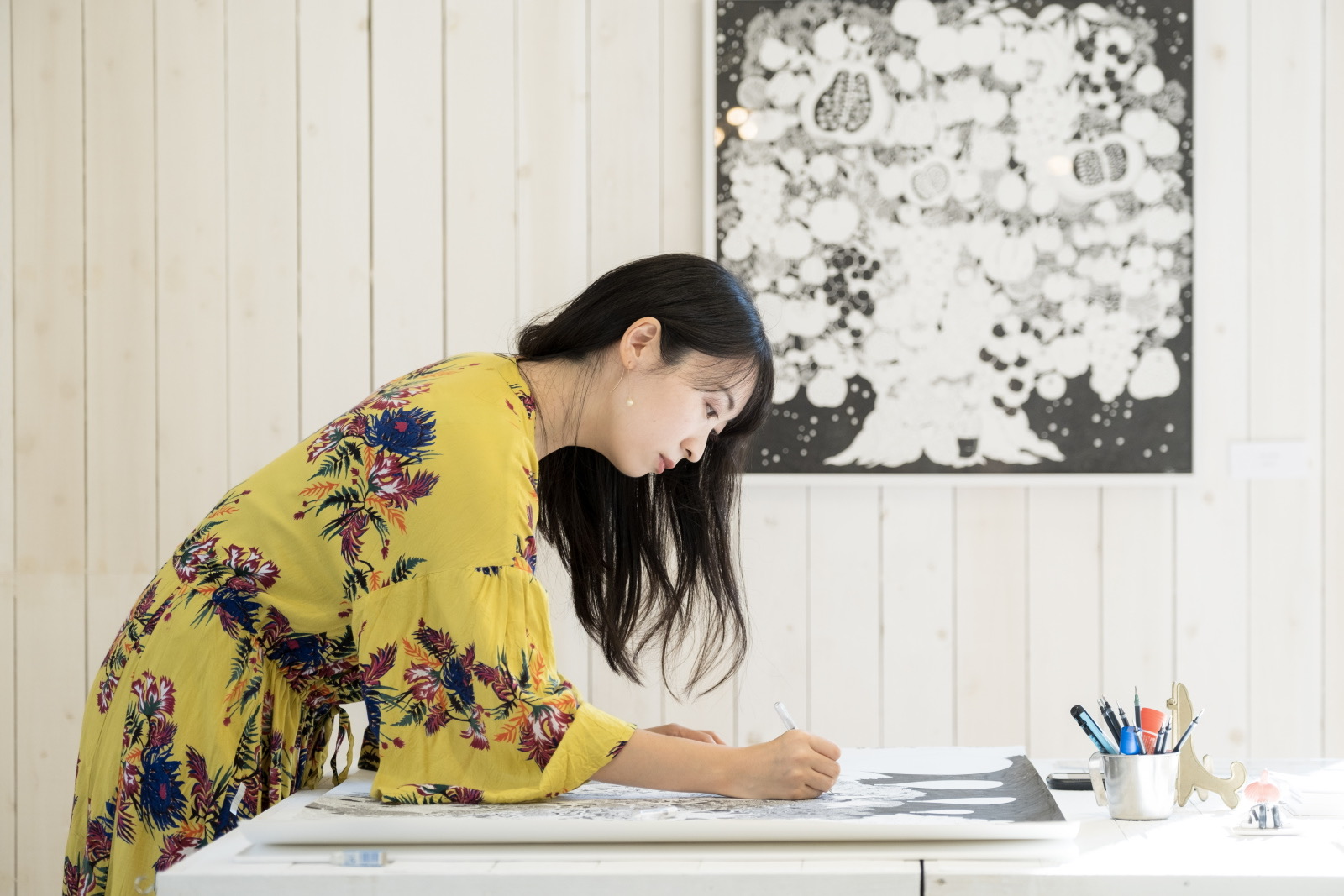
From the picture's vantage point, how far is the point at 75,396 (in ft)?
7.47

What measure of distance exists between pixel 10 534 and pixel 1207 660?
232 cm

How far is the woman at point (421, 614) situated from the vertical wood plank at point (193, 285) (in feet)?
3.80

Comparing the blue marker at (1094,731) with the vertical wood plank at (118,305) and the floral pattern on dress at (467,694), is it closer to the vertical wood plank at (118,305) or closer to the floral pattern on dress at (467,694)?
the floral pattern on dress at (467,694)

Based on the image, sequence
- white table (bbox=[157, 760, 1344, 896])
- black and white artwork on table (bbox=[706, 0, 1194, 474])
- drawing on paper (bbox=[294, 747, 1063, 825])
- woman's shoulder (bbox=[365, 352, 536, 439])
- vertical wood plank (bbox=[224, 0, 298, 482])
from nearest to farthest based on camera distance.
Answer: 1. white table (bbox=[157, 760, 1344, 896])
2. drawing on paper (bbox=[294, 747, 1063, 825])
3. woman's shoulder (bbox=[365, 352, 536, 439])
4. black and white artwork on table (bbox=[706, 0, 1194, 474])
5. vertical wood plank (bbox=[224, 0, 298, 482])

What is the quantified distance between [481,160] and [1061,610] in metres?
1.41

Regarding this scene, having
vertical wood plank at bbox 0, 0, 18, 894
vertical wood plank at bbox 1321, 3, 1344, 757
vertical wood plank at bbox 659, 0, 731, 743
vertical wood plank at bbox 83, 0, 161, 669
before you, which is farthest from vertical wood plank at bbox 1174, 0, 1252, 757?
vertical wood plank at bbox 0, 0, 18, 894

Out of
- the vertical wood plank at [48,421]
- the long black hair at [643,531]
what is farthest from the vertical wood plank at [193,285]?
the long black hair at [643,531]

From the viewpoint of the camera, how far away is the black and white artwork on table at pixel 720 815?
0.91m

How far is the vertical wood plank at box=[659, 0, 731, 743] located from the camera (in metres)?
2.23

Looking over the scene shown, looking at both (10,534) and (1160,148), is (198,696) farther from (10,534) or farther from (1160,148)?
(1160,148)

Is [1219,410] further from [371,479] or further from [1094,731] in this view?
[371,479]

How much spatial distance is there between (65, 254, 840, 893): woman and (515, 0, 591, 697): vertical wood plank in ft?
3.05

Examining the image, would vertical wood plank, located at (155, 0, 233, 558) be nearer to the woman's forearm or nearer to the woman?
the woman

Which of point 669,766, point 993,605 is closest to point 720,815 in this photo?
point 669,766
